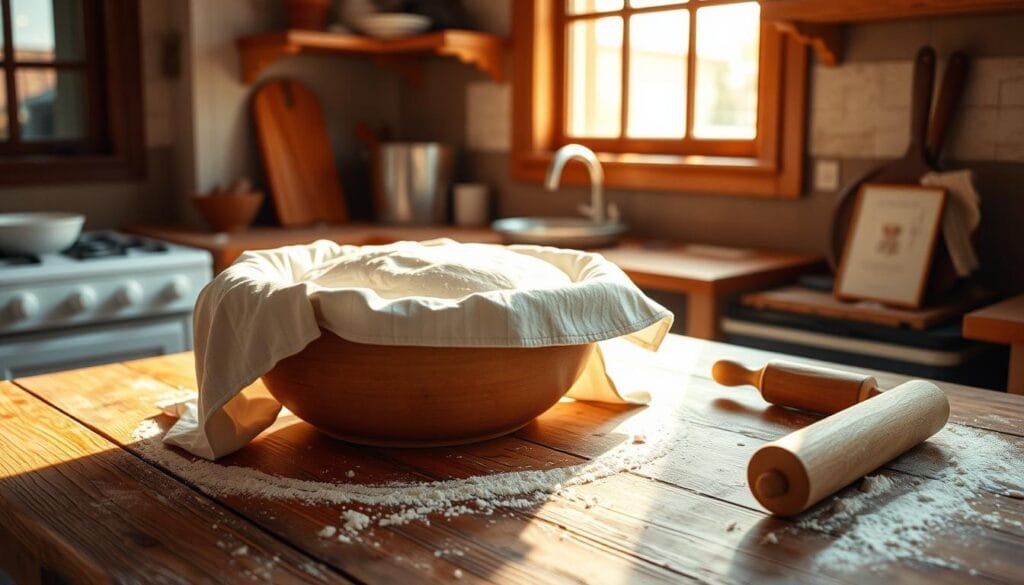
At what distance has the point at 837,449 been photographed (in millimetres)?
920

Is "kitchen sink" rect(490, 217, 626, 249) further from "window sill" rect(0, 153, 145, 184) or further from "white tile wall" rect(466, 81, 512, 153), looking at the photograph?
"window sill" rect(0, 153, 145, 184)

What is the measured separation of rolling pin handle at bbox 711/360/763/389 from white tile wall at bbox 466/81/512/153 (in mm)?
2271

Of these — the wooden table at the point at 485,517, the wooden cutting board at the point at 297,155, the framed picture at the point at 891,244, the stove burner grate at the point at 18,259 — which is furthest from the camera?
the wooden cutting board at the point at 297,155

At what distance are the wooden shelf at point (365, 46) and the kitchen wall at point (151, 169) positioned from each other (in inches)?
9.7

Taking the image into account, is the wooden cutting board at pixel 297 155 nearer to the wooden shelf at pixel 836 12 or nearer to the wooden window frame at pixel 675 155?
the wooden window frame at pixel 675 155

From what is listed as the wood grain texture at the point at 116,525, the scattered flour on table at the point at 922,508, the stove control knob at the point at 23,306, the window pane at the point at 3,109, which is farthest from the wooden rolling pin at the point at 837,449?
the window pane at the point at 3,109

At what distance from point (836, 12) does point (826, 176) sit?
1.68 ft

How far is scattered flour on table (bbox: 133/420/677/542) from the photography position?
90 centimetres

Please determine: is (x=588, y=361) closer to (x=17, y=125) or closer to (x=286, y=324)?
(x=286, y=324)

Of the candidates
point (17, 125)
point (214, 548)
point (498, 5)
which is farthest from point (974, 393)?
point (17, 125)

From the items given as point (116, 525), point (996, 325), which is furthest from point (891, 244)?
point (116, 525)

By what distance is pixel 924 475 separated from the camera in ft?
3.27

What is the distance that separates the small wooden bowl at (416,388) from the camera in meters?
0.99

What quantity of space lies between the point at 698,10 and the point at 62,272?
6.15 ft
